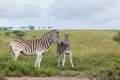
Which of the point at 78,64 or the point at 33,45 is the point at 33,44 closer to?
the point at 33,45

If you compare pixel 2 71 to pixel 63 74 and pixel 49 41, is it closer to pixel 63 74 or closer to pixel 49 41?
pixel 63 74

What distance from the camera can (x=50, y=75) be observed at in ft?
44.5

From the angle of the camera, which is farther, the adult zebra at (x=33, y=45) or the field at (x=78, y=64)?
the adult zebra at (x=33, y=45)

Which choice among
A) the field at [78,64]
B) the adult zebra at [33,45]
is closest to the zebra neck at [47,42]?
the adult zebra at [33,45]

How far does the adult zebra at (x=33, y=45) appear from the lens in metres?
16.7

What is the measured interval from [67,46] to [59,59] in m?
0.76

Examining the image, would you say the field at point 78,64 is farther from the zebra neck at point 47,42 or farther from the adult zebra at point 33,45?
the zebra neck at point 47,42

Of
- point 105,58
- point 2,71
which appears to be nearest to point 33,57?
point 105,58

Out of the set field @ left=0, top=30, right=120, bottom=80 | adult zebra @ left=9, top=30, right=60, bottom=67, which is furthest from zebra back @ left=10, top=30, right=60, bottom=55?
field @ left=0, top=30, right=120, bottom=80

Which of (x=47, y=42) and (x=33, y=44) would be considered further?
(x=33, y=44)

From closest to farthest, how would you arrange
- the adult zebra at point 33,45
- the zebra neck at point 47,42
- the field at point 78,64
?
the field at point 78,64
the adult zebra at point 33,45
the zebra neck at point 47,42

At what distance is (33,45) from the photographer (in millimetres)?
17141

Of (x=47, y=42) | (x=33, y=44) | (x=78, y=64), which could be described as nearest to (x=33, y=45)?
(x=33, y=44)

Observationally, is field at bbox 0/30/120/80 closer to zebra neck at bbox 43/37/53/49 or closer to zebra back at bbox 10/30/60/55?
zebra back at bbox 10/30/60/55
